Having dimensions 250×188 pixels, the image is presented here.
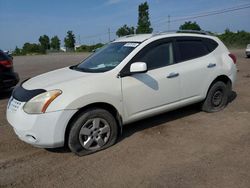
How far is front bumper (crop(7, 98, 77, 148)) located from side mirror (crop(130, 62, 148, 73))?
1.09 metres

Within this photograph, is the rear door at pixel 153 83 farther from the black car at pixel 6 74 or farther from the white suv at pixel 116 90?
the black car at pixel 6 74

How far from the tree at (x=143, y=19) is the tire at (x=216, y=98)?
2028 inches

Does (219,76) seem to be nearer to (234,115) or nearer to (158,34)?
(234,115)

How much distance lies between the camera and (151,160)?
3.90m

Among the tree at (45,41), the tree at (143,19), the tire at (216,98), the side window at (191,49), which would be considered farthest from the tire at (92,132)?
the tree at (45,41)

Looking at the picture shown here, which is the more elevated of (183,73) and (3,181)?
(183,73)

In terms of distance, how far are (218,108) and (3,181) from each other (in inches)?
168

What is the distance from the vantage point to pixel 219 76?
19.0 ft

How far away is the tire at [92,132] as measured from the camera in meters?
3.99

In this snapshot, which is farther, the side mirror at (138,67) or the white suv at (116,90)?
the side mirror at (138,67)

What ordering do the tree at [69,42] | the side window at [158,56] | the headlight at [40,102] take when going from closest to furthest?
the headlight at [40,102], the side window at [158,56], the tree at [69,42]

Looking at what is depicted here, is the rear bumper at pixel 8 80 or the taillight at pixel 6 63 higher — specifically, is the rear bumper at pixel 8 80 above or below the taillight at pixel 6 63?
below

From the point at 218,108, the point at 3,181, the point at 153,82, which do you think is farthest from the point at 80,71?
the point at 218,108

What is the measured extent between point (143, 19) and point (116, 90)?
179 ft
